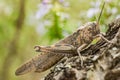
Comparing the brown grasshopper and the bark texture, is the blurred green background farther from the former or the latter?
the bark texture

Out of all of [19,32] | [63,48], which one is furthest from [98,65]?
[19,32]

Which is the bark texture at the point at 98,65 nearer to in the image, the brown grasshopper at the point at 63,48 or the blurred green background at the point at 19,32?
the brown grasshopper at the point at 63,48

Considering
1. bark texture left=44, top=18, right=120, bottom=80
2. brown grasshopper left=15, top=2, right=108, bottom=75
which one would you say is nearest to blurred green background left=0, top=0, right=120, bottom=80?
brown grasshopper left=15, top=2, right=108, bottom=75

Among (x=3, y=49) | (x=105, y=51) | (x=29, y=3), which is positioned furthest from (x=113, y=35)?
(x=3, y=49)

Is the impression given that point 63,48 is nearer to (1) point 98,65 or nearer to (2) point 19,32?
(1) point 98,65

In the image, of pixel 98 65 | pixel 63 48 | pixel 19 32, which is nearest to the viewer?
pixel 98 65

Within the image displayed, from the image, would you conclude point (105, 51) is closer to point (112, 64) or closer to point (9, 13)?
point (112, 64)
